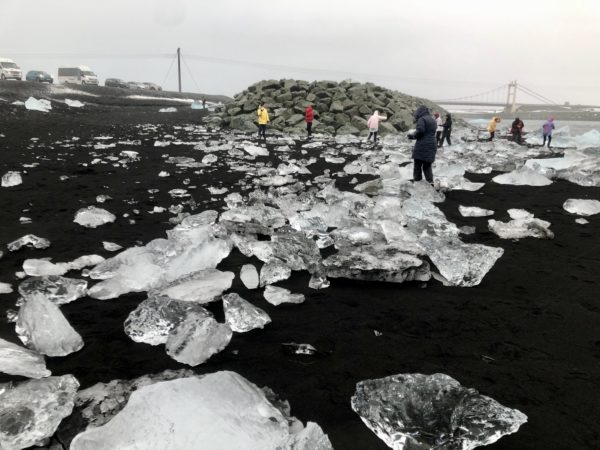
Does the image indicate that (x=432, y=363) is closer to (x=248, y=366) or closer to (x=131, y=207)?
(x=248, y=366)

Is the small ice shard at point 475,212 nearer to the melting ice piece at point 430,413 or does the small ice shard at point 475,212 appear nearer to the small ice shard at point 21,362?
the melting ice piece at point 430,413

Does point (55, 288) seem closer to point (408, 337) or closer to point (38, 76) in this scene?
point (408, 337)

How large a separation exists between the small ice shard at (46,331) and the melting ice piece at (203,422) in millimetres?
701

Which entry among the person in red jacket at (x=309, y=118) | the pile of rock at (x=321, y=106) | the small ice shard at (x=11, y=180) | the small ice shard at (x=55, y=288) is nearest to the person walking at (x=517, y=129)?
the pile of rock at (x=321, y=106)

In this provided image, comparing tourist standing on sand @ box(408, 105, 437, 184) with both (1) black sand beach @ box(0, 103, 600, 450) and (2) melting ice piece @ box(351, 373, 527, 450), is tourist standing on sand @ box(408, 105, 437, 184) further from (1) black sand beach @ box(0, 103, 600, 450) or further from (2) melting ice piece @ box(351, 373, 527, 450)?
(2) melting ice piece @ box(351, 373, 527, 450)

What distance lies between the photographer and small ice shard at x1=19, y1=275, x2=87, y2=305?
260cm

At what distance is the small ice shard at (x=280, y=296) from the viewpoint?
2.72 metres

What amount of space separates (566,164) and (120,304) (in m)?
9.21

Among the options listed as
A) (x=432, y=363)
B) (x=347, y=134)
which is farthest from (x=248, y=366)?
(x=347, y=134)

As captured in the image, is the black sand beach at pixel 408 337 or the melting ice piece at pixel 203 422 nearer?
the melting ice piece at pixel 203 422

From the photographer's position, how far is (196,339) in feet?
6.95

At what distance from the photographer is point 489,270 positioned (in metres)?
3.21

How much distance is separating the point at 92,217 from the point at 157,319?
2479 millimetres

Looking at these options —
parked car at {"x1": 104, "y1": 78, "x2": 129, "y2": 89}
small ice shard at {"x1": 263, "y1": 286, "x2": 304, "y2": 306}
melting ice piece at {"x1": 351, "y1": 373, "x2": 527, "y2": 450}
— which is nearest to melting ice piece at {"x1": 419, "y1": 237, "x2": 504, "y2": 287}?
small ice shard at {"x1": 263, "y1": 286, "x2": 304, "y2": 306}
